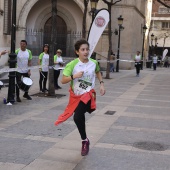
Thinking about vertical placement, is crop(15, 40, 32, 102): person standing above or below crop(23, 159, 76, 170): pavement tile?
above

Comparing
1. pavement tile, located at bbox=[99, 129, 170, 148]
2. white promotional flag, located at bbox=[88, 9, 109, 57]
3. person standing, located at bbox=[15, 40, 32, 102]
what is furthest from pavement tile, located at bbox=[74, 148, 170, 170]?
white promotional flag, located at bbox=[88, 9, 109, 57]

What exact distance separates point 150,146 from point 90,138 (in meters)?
1.13

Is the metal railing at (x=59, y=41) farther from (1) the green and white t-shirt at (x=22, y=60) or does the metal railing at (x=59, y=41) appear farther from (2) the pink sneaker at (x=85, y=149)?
(2) the pink sneaker at (x=85, y=149)

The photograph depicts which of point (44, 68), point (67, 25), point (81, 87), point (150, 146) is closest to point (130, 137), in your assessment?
point (150, 146)

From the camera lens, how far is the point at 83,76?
569cm

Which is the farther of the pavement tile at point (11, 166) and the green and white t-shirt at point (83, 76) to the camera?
the green and white t-shirt at point (83, 76)

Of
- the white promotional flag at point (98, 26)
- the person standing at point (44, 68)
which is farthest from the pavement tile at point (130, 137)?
the white promotional flag at point (98, 26)

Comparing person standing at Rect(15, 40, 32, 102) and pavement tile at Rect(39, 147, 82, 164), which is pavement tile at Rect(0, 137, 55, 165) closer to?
pavement tile at Rect(39, 147, 82, 164)

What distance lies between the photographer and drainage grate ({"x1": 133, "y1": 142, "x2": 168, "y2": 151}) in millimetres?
6345

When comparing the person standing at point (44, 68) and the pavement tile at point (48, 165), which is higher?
the person standing at point (44, 68)

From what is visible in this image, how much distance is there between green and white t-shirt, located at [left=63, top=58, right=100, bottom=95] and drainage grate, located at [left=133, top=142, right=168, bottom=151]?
4.96 feet

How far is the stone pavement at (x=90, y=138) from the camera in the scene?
17.7 feet

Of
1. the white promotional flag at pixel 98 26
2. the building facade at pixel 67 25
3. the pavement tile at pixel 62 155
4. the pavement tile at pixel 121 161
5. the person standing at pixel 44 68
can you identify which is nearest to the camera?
the pavement tile at pixel 121 161

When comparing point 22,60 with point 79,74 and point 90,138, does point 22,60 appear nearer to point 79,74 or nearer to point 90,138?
point 90,138
